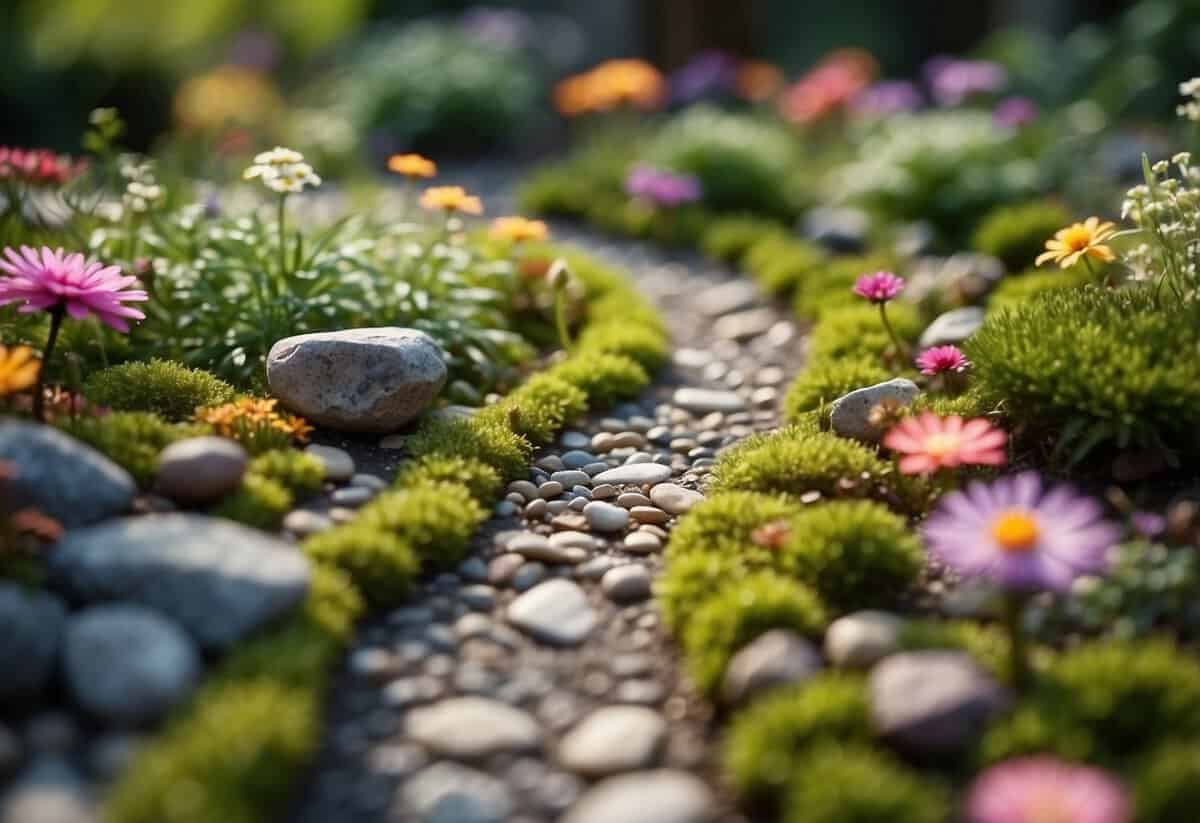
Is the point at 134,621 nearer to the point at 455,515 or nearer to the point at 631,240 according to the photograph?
the point at 455,515

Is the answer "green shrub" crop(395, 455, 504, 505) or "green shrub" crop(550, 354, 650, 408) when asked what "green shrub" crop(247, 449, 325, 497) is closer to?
"green shrub" crop(395, 455, 504, 505)

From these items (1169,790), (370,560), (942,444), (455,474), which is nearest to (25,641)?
(370,560)

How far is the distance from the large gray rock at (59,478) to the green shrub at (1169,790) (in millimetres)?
2278

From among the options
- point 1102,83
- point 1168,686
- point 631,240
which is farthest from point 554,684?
point 1102,83

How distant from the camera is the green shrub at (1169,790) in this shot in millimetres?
2109

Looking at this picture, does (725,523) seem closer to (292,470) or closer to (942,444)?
(942,444)

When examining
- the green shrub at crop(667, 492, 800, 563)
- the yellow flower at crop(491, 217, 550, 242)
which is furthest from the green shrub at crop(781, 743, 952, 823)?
the yellow flower at crop(491, 217, 550, 242)

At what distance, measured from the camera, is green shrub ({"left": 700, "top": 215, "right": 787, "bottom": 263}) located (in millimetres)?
6160

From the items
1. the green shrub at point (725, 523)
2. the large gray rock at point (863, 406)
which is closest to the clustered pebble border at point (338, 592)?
the green shrub at point (725, 523)

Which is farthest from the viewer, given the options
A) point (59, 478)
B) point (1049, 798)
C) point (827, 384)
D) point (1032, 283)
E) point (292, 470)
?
point (1032, 283)

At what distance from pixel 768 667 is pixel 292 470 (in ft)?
4.73

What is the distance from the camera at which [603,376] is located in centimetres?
430

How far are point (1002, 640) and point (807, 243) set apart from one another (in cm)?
364

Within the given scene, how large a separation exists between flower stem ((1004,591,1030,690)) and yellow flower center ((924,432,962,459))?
464 millimetres
